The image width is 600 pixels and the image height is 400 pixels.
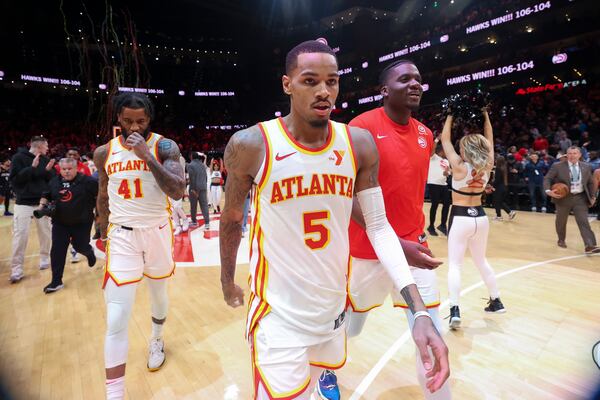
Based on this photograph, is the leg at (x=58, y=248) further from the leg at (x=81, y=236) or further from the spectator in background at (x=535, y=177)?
the spectator in background at (x=535, y=177)

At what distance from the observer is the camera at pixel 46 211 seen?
4480mm

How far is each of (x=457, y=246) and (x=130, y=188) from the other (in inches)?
121

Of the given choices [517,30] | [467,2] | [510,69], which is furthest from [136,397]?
[467,2]

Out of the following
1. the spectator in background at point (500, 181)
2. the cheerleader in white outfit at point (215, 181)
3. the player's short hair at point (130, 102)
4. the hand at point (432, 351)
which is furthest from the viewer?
the cheerleader in white outfit at point (215, 181)

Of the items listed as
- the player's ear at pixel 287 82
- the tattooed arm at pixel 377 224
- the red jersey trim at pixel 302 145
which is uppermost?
the player's ear at pixel 287 82

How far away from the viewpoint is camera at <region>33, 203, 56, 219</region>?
4480 millimetres

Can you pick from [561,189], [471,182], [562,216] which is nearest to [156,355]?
[471,182]

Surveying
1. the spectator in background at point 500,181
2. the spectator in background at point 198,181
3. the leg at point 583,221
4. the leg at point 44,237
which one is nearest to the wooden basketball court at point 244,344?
the leg at point 44,237

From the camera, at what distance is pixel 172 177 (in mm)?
2492

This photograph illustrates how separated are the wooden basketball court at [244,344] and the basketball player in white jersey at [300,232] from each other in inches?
56.7

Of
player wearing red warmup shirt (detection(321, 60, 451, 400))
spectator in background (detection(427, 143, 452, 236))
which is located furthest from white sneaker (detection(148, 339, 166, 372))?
spectator in background (detection(427, 143, 452, 236))

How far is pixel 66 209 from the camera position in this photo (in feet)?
15.1

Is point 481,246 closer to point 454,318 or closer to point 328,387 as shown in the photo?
point 454,318

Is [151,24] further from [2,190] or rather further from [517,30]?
[517,30]
